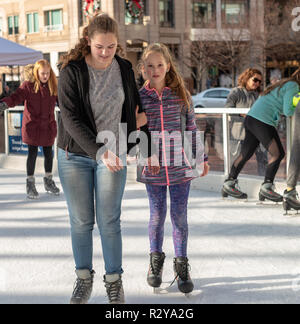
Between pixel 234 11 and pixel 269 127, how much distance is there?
1511 inches

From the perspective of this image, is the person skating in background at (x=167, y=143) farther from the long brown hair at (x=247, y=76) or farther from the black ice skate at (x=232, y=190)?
the long brown hair at (x=247, y=76)

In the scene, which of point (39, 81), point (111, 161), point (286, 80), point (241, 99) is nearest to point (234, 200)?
point (241, 99)

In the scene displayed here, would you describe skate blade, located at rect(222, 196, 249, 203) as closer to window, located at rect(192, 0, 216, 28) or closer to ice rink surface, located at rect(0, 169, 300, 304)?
ice rink surface, located at rect(0, 169, 300, 304)

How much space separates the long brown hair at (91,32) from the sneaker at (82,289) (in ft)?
3.68

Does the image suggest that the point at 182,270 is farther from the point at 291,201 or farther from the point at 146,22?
the point at 146,22

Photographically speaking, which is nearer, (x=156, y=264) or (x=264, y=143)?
(x=156, y=264)

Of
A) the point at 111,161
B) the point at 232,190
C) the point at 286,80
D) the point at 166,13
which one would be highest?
the point at 166,13

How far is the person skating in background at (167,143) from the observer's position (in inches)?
134

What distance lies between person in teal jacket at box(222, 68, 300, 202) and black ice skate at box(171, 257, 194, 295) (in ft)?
8.48

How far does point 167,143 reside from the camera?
3.42 m

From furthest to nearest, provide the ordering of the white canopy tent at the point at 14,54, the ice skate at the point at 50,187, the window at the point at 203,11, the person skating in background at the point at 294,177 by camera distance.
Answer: the window at the point at 203,11 < the white canopy tent at the point at 14,54 < the ice skate at the point at 50,187 < the person skating in background at the point at 294,177

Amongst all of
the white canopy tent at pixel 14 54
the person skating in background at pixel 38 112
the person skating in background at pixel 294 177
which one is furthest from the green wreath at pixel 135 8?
the person skating in background at pixel 294 177

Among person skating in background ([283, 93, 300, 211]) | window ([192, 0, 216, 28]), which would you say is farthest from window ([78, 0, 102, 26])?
person skating in background ([283, 93, 300, 211])
